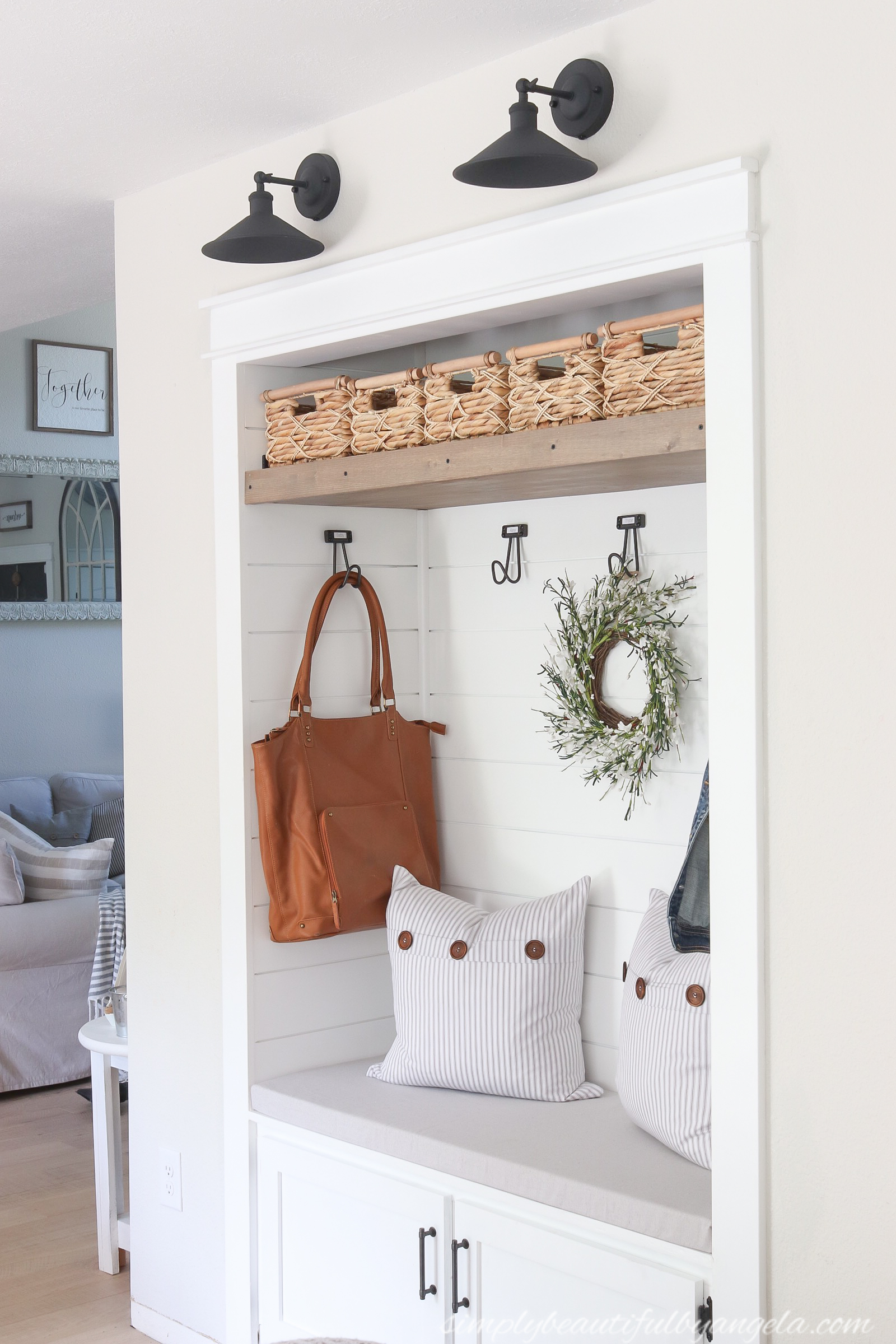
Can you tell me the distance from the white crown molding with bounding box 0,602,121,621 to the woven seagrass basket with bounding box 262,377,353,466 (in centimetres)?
427

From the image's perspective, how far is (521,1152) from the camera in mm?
2283

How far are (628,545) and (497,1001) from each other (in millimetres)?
914

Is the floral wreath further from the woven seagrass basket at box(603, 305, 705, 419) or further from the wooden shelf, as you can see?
the woven seagrass basket at box(603, 305, 705, 419)

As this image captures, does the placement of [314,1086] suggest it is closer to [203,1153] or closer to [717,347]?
[203,1153]

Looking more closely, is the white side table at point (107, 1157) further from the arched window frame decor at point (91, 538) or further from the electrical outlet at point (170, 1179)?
the arched window frame decor at point (91, 538)

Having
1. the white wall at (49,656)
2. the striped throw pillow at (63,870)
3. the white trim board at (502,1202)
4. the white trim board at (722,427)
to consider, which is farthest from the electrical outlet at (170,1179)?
the white wall at (49,656)

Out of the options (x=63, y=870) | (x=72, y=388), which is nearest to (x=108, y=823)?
(x=63, y=870)

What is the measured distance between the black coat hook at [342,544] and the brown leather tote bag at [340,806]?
0.01 meters

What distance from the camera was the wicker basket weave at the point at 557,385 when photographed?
2.18 m

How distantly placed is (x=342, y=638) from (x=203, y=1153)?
45.0 inches

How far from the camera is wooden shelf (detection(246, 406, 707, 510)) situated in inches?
81.4

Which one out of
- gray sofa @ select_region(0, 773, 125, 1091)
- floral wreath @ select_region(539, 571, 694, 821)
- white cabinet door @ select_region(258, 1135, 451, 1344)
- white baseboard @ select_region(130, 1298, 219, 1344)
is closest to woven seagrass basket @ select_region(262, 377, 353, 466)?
floral wreath @ select_region(539, 571, 694, 821)

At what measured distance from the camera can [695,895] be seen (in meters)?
2.25

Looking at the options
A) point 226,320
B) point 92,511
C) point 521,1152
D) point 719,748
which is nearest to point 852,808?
point 719,748
